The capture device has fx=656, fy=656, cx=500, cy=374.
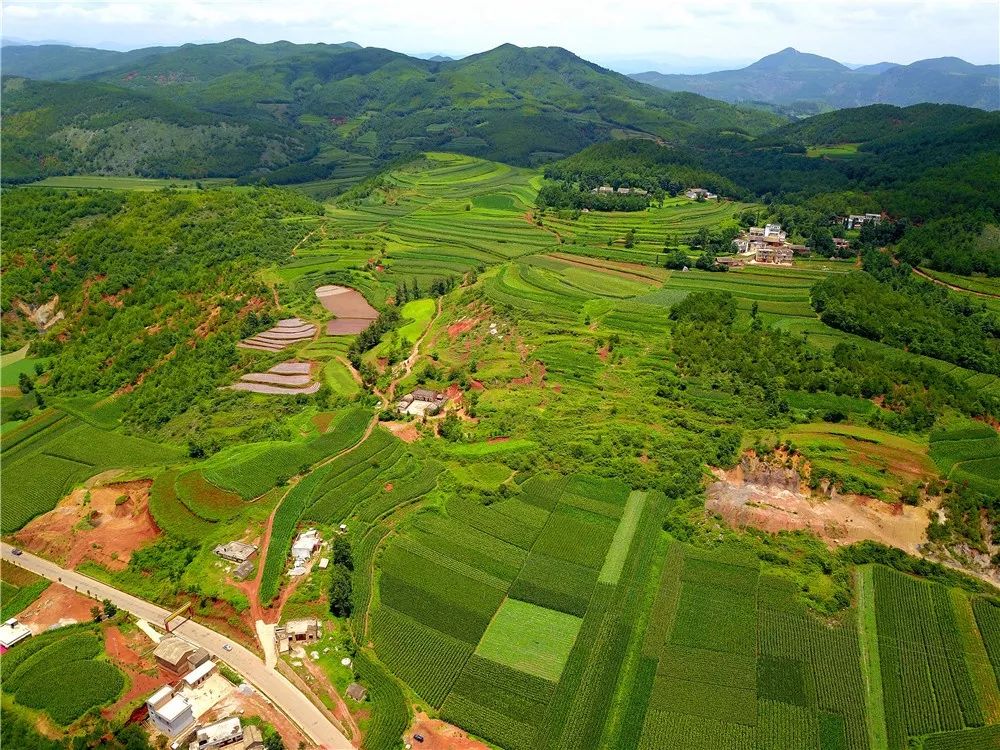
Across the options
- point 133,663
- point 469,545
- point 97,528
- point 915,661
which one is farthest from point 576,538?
point 97,528

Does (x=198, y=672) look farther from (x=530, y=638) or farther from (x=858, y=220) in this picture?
(x=858, y=220)

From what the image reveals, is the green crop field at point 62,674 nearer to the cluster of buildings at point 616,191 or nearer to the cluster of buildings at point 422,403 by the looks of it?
the cluster of buildings at point 422,403

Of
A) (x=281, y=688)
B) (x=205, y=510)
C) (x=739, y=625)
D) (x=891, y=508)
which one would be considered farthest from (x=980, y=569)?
(x=205, y=510)

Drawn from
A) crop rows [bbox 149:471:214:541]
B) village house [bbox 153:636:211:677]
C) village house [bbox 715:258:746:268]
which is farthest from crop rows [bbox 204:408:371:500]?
village house [bbox 715:258:746:268]

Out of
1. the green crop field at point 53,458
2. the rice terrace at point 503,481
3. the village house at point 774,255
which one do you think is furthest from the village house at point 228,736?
the village house at point 774,255

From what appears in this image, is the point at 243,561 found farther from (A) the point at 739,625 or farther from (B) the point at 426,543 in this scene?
(A) the point at 739,625

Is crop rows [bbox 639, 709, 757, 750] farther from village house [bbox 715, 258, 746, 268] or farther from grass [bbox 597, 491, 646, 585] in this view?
village house [bbox 715, 258, 746, 268]

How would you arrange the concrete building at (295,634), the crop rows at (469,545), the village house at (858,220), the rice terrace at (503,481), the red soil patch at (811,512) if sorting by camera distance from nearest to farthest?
1. the rice terrace at (503,481)
2. the concrete building at (295,634)
3. the crop rows at (469,545)
4. the red soil patch at (811,512)
5. the village house at (858,220)
